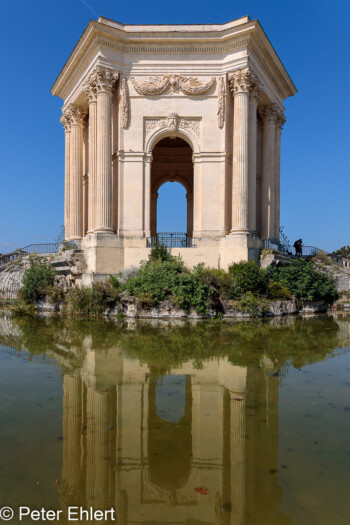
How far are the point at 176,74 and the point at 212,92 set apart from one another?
179cm

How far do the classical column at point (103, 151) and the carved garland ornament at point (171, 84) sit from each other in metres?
1.22

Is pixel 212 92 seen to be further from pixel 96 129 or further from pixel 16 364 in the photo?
pixel 16 364

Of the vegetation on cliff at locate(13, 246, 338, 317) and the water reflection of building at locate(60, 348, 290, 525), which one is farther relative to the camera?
the vegetation on cliff at locate(13, 246, 338, 317)

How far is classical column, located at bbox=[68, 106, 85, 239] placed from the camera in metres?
23.1

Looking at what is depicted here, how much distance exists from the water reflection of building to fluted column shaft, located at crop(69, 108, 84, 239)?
1751 centimetres

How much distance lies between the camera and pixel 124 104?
61.6 feet

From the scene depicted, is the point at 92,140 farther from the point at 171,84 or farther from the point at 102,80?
the point at 171,84

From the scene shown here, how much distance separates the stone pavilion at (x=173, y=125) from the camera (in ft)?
59.9

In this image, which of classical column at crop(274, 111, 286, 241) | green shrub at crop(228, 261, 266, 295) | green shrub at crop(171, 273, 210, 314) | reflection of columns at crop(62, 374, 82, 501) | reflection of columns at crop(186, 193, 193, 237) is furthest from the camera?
reflection of columns at crop(186, 193, 193, 237)

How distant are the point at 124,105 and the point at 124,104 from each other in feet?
0.14

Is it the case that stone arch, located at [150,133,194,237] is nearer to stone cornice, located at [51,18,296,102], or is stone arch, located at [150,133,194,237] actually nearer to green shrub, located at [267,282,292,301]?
stone cornice, located at [51,18,296,102]

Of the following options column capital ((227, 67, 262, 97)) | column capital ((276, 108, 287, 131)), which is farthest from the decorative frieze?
column capital ((276, 108, 287, 131))

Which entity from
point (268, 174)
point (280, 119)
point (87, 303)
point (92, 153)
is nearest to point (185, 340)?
point (87, 303)

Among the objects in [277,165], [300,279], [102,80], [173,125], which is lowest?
[300,279]
